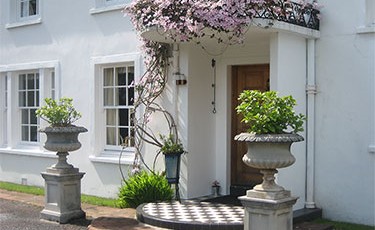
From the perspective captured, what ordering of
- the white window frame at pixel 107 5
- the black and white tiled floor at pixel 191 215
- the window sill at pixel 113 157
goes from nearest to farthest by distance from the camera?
the black and white tiled floor at pixel 191 215, the window sill at pixel 113 157, the white window frame at pixel 107 5

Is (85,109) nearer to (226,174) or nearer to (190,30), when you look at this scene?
(226,174)

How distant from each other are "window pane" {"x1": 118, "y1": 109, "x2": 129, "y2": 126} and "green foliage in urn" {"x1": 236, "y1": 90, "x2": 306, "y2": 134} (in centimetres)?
519

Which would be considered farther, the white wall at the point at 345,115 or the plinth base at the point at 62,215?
the plinth base at the point at 62,215

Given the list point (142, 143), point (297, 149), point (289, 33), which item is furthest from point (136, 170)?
point (289, 33)

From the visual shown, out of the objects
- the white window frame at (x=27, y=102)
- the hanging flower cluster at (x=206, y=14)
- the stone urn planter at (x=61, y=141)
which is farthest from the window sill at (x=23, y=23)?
the hanging flower cluster at (x=206, y=14)

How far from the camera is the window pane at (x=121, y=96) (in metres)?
11.3

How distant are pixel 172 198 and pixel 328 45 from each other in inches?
144

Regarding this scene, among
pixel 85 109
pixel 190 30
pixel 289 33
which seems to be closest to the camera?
pixel 190 30

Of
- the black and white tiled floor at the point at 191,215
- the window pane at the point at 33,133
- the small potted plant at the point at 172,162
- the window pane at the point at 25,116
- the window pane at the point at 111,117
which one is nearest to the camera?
the black and white tiled floor at the point at 191,215

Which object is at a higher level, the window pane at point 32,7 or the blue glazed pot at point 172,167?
the window pane at point 32,7

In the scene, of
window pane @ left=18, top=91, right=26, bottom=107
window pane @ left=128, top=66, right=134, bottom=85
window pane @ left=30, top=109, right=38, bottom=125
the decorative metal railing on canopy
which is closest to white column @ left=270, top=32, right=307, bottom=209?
the decorative metal railing on canopy

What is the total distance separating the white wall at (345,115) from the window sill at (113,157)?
3778 millimetres

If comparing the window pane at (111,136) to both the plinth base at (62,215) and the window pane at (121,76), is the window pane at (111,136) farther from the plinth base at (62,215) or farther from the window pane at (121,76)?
the plinth base at (62,215)

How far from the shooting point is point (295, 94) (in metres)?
8.75
